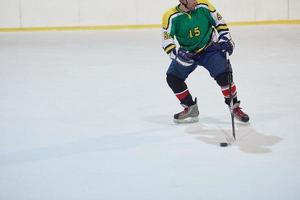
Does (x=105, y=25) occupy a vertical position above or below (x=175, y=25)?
below

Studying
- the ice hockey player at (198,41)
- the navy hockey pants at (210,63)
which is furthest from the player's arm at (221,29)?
the navy hockey pants at (210,63)

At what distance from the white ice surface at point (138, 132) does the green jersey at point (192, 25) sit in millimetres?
584

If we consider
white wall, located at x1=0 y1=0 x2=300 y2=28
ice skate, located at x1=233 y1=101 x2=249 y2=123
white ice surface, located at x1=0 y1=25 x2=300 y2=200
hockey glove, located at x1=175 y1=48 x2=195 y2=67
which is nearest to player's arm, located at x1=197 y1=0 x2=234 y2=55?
hockey glove, located at x1=175 y1=48 x2=195 y2=67

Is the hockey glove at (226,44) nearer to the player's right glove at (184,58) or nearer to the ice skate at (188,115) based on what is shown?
the player's right glove at (184,58)

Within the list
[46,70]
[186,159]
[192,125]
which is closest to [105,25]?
[46,70]

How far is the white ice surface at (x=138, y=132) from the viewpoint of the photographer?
3.15 m

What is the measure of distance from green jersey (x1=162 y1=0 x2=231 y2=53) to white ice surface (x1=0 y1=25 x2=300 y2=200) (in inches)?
23.0

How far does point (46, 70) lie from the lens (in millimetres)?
Result: 7324

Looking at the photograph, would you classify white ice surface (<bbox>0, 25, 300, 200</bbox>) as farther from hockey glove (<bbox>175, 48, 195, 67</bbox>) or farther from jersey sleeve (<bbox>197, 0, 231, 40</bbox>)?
jersey sleeve (<bbox>197, 0, 231, 40</bbox>)

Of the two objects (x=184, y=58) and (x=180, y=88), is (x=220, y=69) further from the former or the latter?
(x=180, y=88)

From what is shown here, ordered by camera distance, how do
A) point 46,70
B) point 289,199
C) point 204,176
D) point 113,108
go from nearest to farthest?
point 289,199 < point 204,176 < point 113,108 < point 46,70

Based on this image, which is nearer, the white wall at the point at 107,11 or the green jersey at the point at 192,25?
the green jersey at the point at 192,25

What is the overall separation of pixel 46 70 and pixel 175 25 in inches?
129

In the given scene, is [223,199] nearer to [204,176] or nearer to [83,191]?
[204,176]
